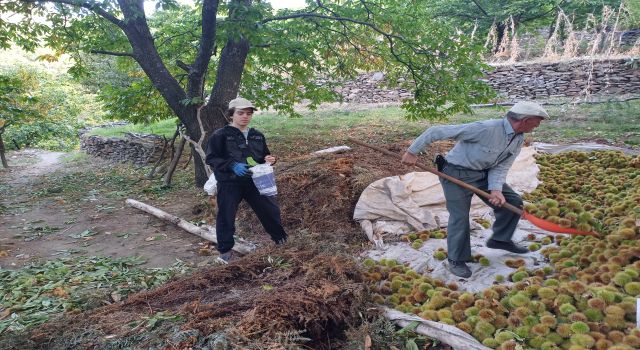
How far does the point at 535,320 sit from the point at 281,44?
18.0ft

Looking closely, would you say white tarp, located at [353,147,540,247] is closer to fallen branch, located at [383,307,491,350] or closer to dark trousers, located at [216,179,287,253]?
dark trousers, located at [216,179,287,253]

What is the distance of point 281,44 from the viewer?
6.88 m

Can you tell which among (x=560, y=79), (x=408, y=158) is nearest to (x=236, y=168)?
(x=408, y=158)

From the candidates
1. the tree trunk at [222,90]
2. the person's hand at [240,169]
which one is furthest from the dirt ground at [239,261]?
the tree trunk at [222,90]

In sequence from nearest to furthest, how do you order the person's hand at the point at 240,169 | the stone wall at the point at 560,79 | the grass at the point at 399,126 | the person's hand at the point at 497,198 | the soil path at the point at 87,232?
the person's hand at the point at 497,198 → the person's hand at the point at 240,169 → the soil path at the point at 87,232 → the grass at the point at 399,126 → the stone wall at the point at 560,79

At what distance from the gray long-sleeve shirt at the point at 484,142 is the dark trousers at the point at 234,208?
152cm

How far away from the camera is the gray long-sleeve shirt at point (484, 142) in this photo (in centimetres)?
316

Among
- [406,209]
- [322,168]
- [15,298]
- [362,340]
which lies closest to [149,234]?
[15,298]

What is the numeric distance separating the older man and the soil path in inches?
95.2

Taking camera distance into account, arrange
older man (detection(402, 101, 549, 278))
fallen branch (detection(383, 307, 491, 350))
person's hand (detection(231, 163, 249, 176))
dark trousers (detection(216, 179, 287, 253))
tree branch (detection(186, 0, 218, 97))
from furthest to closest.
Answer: tree branch (detection(186, 0, 218, 97)) → dark trousers (detection(216, 179, 287, 253)) → person's hand (detection(231, 163, 249, 176)) → older man (detection(402, 101, 549, 278)) → fallen branch (detection(383, 307, 491, 350))

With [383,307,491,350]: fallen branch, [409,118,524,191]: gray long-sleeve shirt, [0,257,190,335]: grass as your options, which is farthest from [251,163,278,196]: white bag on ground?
[383,307,491,350]: fallen branch

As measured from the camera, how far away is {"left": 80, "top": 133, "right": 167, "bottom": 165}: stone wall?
11.1 metres

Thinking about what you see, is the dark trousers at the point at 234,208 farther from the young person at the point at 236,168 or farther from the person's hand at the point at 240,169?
the person's hand at the point at 240,169

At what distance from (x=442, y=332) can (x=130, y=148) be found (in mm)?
11031
